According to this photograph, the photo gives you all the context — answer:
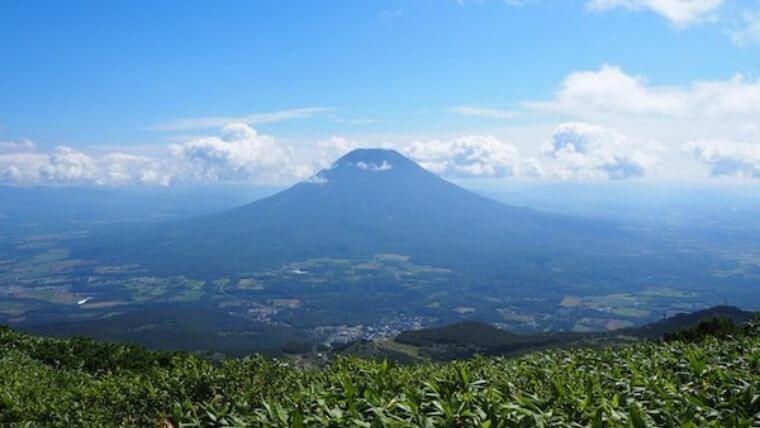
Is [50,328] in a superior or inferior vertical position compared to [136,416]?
inferior

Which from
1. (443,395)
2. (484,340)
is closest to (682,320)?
(484,340)

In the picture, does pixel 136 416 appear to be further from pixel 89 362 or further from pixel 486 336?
→ pixel 486 336

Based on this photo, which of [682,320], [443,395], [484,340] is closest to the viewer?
[443,395]

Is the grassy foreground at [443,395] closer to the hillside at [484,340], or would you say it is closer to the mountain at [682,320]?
the hillside at [484,340]

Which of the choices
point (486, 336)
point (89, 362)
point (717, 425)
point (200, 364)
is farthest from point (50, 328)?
point (717, 425)

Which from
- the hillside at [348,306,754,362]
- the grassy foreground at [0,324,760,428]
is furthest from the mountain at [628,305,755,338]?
the grassy foreground at [0,324,760,428]

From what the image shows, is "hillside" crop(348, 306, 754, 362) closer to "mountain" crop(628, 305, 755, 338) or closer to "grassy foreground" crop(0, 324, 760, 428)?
"mountain" crop(628, 305, 755, 338)

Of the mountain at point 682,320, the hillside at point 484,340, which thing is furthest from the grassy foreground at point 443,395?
the mountain at point 682,320

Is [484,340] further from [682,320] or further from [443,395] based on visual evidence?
[443,395]
